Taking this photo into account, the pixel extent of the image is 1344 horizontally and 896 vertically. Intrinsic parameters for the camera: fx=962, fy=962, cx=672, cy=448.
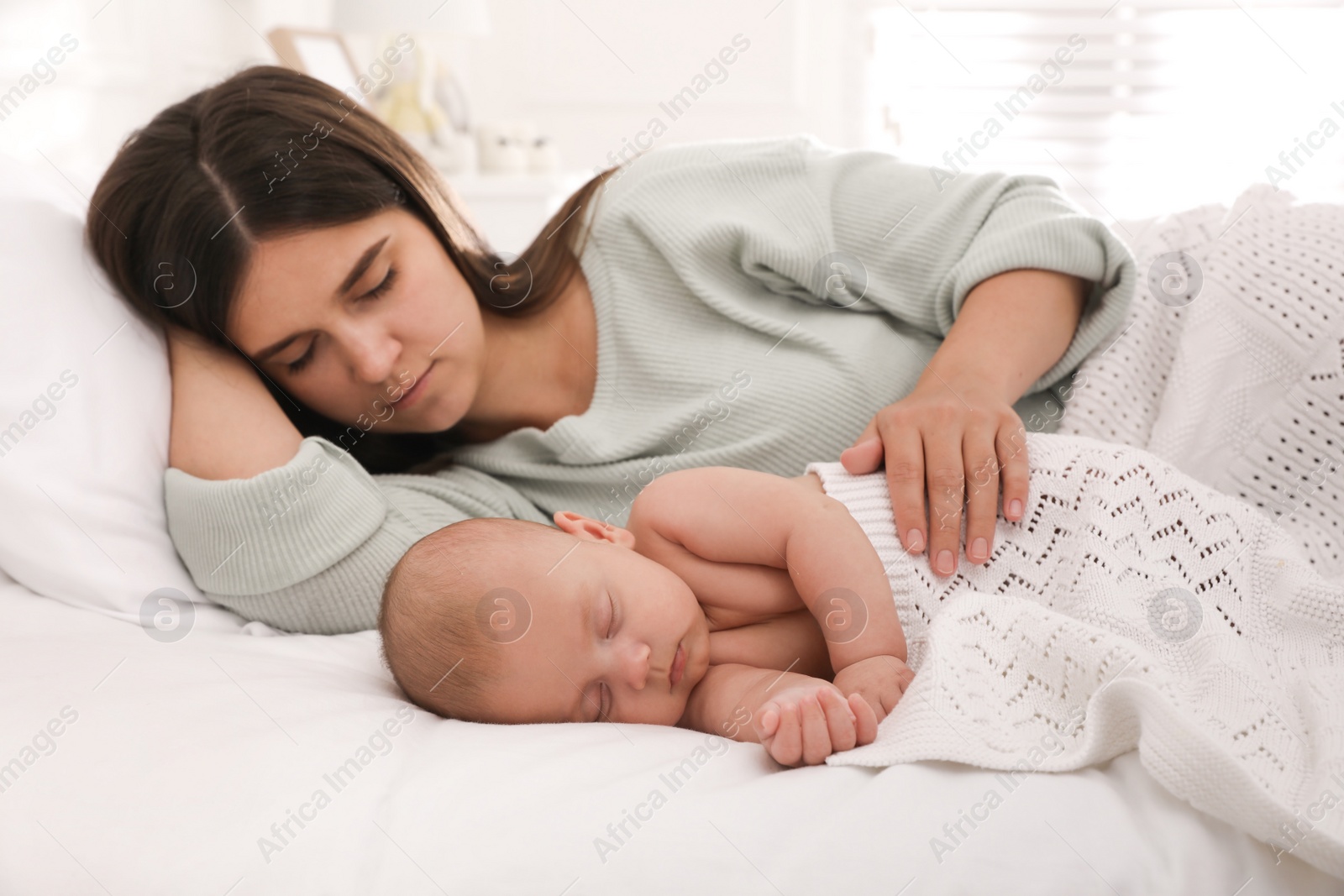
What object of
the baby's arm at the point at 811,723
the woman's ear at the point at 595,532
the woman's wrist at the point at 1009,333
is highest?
the woman's wrist at the point at 1009,333

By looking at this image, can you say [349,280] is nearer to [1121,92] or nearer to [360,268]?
[360,268]

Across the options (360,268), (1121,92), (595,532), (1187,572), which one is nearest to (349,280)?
(360,268)

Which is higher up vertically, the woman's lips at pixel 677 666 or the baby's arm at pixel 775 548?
the baby's arm at pixel 775 548

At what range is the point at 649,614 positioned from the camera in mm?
849

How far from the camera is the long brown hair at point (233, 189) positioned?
1.08 m

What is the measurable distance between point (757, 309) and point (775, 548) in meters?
0.47

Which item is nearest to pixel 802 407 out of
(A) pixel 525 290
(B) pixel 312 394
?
(A) pixel 525 290

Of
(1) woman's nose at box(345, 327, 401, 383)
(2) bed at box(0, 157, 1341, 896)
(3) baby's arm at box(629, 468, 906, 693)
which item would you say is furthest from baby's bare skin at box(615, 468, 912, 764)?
(1) woman's nose at box(345, 327, 401, 383)

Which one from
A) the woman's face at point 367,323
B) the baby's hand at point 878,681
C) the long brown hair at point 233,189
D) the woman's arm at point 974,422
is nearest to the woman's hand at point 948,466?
the woman's arm at point 974,422

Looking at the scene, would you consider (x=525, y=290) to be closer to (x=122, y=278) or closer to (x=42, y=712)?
(x=122, y=278)

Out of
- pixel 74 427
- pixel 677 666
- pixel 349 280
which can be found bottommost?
pixel 677 666

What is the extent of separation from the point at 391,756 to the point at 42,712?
259mm

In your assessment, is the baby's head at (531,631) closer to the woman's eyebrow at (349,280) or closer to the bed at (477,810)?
the bed at (477,810)

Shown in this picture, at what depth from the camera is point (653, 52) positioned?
3211 mm
